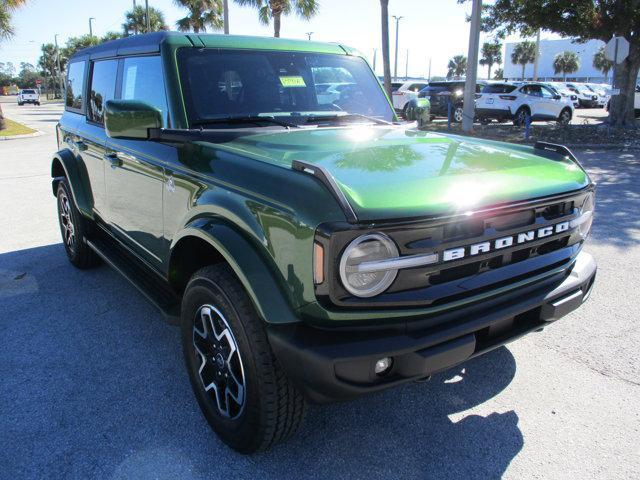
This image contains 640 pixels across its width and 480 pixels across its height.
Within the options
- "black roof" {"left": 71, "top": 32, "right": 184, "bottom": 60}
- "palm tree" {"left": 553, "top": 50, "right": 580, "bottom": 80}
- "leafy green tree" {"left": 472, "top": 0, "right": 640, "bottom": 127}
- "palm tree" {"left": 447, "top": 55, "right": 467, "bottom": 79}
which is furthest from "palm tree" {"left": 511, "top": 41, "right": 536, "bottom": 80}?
"black roof" {"left": 71, "top": 32, "right": 184, "bottom": 60}

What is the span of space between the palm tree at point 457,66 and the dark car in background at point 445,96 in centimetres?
6593

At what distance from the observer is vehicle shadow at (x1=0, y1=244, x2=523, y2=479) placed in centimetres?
236

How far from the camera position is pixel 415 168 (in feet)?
7.70

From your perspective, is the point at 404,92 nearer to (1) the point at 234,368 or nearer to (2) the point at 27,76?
(1) the point at 234,368

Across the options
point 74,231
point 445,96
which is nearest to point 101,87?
point 74,231

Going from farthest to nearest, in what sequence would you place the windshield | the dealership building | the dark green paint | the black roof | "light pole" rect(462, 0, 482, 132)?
the dealership building → "light pole" rect(462, 0, 482, 132) → the black roof → the windshield → the dark green paint

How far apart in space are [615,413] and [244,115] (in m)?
2.61

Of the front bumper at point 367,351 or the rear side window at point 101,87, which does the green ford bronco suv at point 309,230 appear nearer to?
the front bumper at point 367,351

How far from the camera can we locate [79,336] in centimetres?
364

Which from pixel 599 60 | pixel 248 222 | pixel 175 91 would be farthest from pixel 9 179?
pixel 599 60

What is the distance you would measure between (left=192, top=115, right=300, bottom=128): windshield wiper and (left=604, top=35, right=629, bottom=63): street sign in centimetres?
1334

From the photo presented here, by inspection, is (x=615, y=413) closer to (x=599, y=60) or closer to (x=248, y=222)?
(x=248, y=222)

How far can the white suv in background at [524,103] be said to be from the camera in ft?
63.9

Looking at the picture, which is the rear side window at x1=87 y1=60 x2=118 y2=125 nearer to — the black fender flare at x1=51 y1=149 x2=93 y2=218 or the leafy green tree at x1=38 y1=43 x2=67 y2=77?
the black fender flare at x1=51 y1=149 x2=93 y2=218
